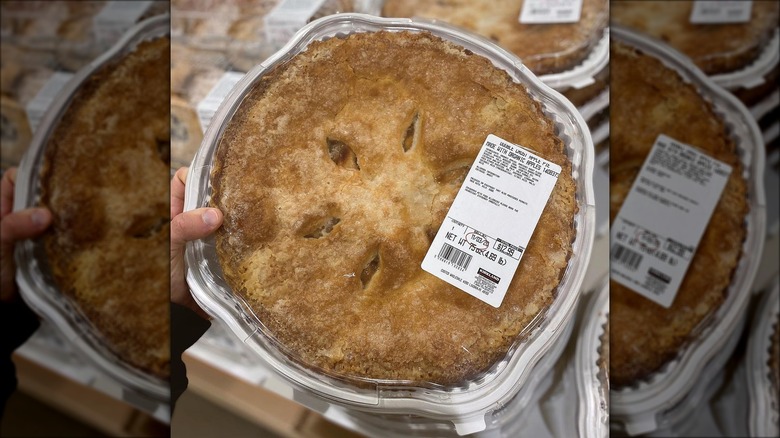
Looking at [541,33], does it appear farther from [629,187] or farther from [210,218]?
[210,218]

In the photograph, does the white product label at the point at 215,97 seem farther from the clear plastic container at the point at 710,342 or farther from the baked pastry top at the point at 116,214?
the clear plastic container at the point at 710,342

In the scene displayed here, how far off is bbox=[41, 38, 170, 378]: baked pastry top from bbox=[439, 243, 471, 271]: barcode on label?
2.08ft

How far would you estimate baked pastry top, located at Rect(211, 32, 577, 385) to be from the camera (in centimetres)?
87

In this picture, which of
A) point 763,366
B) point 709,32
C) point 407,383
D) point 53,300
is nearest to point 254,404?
point 407,383

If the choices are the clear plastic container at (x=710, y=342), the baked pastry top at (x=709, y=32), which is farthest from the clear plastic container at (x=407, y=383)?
the baked pastry top at (x=709, y=32)

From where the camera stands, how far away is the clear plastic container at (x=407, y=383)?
0.86 metres

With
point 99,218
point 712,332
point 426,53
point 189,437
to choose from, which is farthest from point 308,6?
point 712,332

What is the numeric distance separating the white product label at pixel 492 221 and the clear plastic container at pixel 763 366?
65cm

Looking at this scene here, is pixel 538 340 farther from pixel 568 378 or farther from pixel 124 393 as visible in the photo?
pixel 124 393

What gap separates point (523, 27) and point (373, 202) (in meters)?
0.43

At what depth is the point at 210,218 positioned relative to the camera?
900 mm

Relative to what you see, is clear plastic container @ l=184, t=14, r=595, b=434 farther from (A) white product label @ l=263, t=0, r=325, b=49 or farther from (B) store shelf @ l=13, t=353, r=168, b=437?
(B) store shelf @ l=13, t=353, r=168, b=437

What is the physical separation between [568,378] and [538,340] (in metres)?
0.09

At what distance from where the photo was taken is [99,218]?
1.18 m
